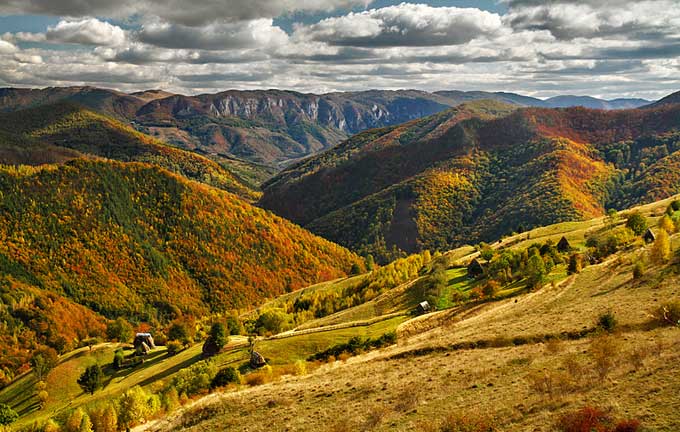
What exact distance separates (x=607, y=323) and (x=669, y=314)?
6.10 m

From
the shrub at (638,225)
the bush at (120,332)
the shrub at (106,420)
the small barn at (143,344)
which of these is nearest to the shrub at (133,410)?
the shrub at (106,420)

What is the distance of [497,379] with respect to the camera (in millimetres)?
44625

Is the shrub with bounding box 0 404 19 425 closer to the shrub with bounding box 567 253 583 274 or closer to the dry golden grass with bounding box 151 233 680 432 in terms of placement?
the dry golden grass with bounding box 151 233 680 432

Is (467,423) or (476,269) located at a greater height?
(467,423)

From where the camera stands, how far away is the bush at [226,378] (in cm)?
7769

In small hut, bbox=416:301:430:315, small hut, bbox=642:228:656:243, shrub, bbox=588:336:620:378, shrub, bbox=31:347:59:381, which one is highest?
shrub, bbox=588:336:620:378

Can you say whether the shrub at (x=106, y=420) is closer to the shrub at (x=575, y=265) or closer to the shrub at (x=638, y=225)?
the shrub at (x=575, y=265)

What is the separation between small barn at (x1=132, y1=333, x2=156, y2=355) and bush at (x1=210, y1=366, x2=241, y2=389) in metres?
73.3

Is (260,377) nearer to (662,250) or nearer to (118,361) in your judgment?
(662,250)

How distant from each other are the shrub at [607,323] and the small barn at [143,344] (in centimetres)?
12676

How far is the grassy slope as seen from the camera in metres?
34.2

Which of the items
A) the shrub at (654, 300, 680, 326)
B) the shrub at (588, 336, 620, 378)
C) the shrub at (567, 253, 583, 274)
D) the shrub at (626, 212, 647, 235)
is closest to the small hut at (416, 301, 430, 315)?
the shrub at (567, 253, 583, 274)

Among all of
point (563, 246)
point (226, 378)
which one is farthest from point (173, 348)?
point (563, 246)

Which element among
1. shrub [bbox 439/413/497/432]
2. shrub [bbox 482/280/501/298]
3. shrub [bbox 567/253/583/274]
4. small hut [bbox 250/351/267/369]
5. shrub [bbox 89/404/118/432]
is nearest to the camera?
shrub [bbox 439/413/497/432]
